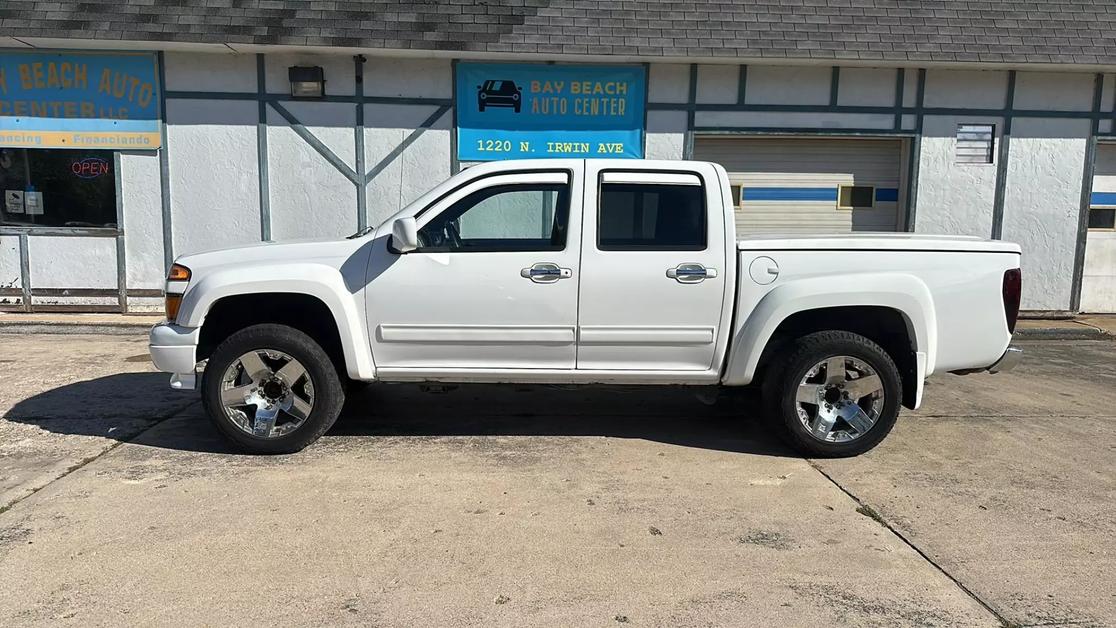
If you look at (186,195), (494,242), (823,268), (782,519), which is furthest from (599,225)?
(186,195)

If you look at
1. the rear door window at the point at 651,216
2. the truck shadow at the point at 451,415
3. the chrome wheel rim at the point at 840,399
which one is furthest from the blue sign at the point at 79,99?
the chrome wheel rim at the point at 840,399

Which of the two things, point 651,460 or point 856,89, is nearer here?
point 651,460

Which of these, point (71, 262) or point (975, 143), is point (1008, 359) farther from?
point (71, 262)

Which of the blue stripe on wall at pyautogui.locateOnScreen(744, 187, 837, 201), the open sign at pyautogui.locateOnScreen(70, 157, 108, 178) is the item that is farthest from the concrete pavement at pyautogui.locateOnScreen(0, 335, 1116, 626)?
the blue stripe on wall at pyautogui.locateOnScreen(744, 187, 837, 201)

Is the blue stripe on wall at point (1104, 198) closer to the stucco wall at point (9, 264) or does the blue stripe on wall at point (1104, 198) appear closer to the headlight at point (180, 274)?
the headlight at point (180, 274)

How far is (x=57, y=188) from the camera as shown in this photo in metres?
10.3

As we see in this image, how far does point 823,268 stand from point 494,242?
2116mm

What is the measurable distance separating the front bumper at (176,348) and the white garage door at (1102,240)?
1138cm

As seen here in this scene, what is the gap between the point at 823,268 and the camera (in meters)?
4.93

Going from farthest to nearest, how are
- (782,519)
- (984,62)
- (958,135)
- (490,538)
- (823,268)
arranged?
(958,135) < (984,62) < (823,268) < (782,519) < (490,538)

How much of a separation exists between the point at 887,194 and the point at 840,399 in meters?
6.75

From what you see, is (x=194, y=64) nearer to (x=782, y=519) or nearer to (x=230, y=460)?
(x=230, y=460)

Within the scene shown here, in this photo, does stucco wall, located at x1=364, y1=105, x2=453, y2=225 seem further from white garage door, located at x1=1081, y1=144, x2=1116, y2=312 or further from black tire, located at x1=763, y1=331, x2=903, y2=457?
white garage door, located at x1=1081, y1=144, x2=1116, y2=312

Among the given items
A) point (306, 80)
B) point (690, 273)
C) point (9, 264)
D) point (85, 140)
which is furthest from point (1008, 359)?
point (9, 264)
